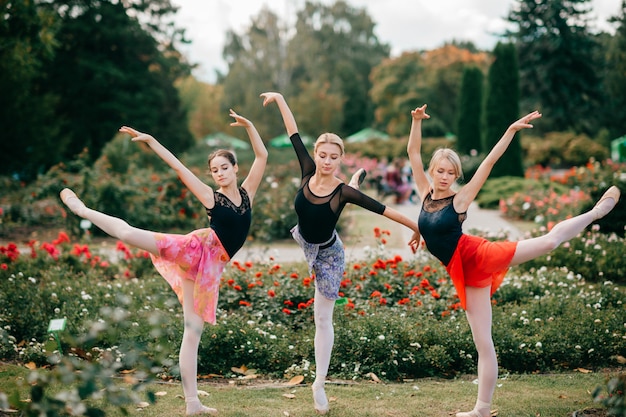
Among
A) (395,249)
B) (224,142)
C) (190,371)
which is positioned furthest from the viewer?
(224,142)

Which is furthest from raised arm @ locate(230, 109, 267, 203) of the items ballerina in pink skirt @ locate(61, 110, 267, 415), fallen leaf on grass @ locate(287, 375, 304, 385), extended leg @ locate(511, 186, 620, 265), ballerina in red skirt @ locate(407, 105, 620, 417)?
extended leg @ locate(511, 186, 620, 265)

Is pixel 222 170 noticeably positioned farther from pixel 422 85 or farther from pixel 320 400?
pixel 422 85

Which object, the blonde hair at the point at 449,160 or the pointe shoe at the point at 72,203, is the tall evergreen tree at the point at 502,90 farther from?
the pointe shoe at the point at 72,203

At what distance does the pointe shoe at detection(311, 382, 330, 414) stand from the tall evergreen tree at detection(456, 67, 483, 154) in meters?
23.2

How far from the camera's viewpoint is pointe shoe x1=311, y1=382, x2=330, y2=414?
14.0 ft

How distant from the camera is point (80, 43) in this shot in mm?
27562

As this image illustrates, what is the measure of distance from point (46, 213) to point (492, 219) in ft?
34.4

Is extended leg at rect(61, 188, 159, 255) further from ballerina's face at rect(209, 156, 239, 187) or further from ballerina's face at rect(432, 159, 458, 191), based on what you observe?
ballerina's face at rect(432, 159, 458, 191)

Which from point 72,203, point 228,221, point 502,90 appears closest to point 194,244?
point 228,221

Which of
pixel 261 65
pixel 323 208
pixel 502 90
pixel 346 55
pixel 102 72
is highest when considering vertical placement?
pixel 346 55

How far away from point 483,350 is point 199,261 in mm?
1888

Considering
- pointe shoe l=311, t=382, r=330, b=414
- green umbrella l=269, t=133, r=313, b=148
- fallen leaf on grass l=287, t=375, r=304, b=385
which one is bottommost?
pointe shoe l=311, t=382, r=330, b=414

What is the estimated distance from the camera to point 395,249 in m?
11.4

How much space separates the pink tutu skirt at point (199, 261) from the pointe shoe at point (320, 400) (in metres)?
0.81
